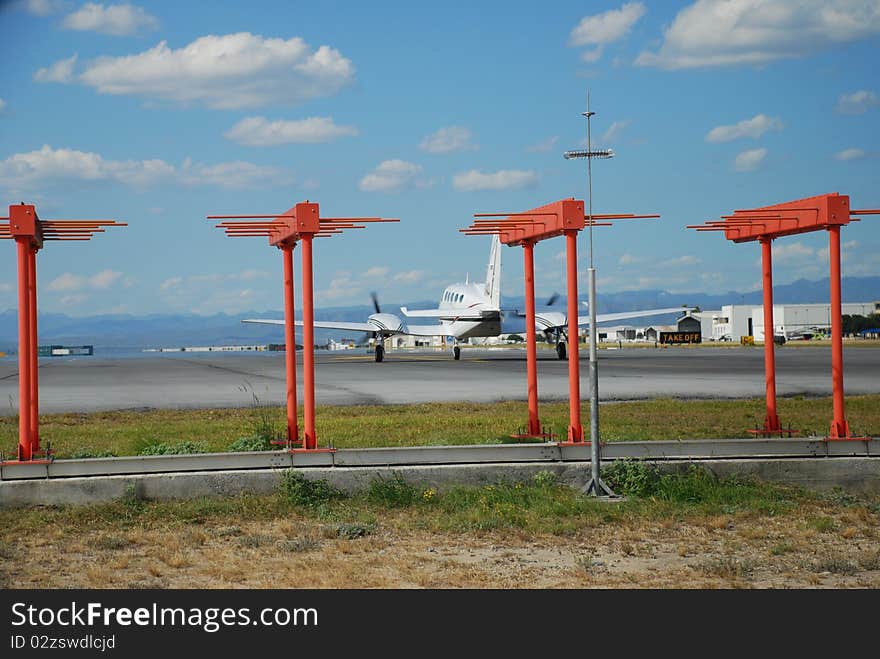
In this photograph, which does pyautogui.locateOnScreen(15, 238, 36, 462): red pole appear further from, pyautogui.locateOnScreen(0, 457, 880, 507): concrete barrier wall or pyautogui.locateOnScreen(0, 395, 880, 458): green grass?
pyautogui.locateOnScreen(0, 395, 880, 458): green grass

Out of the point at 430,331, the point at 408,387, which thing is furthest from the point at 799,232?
the point at 430,331

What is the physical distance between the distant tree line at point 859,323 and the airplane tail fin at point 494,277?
111 m

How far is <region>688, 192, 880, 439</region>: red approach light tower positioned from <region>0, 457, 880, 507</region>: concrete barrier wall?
3.60 ft

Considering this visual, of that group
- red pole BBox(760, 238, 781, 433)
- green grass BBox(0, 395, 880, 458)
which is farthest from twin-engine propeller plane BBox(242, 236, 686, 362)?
red pole BBox(760, 238, 781, 433)

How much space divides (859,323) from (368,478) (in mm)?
165075

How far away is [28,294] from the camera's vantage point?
40.2 ft

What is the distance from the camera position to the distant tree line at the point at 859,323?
160125 mm

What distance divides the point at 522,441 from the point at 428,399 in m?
11.9

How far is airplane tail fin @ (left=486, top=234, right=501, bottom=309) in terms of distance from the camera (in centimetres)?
5988

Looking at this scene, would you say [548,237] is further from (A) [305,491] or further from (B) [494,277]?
(B) [494,277]

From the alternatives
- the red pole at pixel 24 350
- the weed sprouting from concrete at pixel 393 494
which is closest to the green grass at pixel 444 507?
the weed sprouting from concrete at pixel 393 494

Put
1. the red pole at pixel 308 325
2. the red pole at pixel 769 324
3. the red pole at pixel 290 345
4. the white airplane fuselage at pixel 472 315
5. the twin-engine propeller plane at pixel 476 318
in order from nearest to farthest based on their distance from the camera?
the red pole at pixel 308 325
the red pole at pixel 290 345
the red pole at pixel 769 324
the twin-engine propeller plane at pixel 476 318
the white airplane fuselage at pixel 472 315

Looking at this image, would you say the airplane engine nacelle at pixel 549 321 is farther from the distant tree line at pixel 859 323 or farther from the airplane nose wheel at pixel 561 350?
the distant tree line at pixel 859 323
